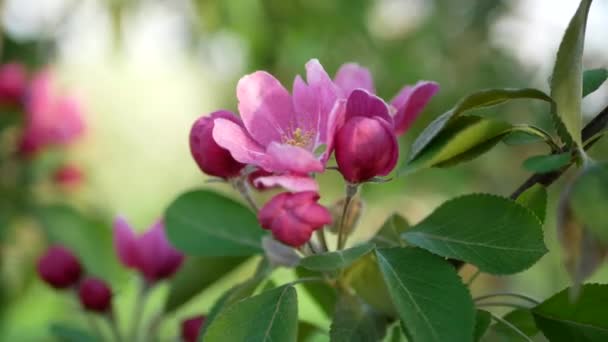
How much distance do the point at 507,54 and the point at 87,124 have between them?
2.05 meters

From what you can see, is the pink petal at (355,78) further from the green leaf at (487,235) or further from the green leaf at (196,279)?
the green leaf at (196,279)

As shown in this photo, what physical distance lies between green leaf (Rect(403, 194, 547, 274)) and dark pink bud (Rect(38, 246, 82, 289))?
23.7 inches

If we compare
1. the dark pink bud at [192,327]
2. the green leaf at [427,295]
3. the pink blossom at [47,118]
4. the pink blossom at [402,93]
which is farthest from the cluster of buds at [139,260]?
the pink blossom at [47,118]

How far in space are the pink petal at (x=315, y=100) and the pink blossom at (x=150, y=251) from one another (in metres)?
0.37

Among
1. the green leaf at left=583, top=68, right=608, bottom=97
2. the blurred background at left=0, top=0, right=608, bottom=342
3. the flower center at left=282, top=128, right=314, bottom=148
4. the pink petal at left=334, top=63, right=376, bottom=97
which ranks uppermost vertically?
the pink petal at left=334, top=63, right=376, bottom=97

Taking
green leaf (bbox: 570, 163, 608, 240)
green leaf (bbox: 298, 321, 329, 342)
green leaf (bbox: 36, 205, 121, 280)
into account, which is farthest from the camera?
green leaf (bbox: 36, 205, 121, 280)

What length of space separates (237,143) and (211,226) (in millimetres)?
222

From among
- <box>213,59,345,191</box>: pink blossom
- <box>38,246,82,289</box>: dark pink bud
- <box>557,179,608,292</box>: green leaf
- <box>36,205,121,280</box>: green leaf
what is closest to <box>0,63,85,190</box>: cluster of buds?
<box>36,205,121,280</box>: green leaf

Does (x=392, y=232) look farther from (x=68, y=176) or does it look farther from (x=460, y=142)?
(x=68, y=176)

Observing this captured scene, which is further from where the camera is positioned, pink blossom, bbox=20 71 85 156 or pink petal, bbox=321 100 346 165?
pink blossom, bbox=20 71 85 156

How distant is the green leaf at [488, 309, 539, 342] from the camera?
58 cm

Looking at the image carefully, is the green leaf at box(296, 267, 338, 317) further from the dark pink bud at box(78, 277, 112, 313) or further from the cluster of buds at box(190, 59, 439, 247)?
the dark pink bud at box(78, 277, 112, 313)

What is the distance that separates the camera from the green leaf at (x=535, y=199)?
0.56m

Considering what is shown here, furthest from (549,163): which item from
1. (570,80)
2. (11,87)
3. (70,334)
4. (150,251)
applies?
(11,87)
